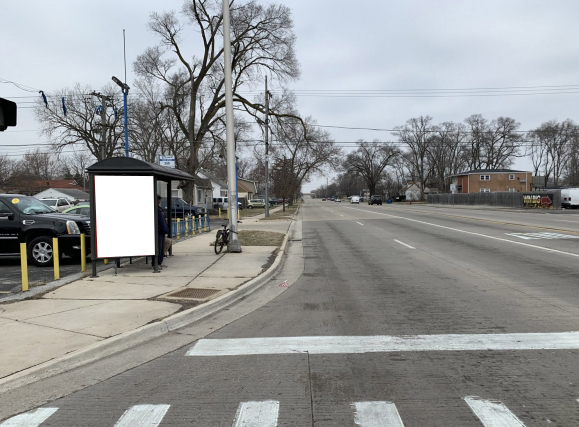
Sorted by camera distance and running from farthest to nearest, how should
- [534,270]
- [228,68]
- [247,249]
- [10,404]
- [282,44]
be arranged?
1. [282,44]
2. [247,249]
3. [228,68]
4. [534,270]
5. [10,404]

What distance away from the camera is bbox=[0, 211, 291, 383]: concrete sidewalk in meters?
5.06

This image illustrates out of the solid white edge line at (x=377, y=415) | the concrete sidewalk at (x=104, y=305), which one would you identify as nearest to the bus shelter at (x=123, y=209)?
the concrete sidewalk at (x=104, y=305)

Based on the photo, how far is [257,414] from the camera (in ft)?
11.6

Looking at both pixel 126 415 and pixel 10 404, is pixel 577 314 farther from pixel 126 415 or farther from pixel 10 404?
pixel 10 404

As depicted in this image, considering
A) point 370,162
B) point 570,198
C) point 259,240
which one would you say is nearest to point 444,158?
point 370,162

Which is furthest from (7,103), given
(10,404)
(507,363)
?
(507,363)

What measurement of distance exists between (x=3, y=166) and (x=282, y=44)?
144 ft

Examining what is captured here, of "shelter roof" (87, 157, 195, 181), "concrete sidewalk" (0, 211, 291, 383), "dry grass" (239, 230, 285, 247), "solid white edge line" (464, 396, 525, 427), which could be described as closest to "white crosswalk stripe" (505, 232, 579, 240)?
"dry grass" (239, 230, 285, 247)

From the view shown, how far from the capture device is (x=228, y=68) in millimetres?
11977

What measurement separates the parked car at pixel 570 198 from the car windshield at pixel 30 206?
46.9 metres

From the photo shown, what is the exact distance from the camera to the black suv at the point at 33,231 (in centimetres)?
1055

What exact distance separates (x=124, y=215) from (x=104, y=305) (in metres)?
2.78

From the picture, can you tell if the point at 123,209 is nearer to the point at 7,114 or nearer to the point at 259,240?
the point at 7,114

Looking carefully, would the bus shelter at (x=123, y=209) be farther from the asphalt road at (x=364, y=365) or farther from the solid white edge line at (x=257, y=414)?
the solid white edge line at (x=257, y=414)
